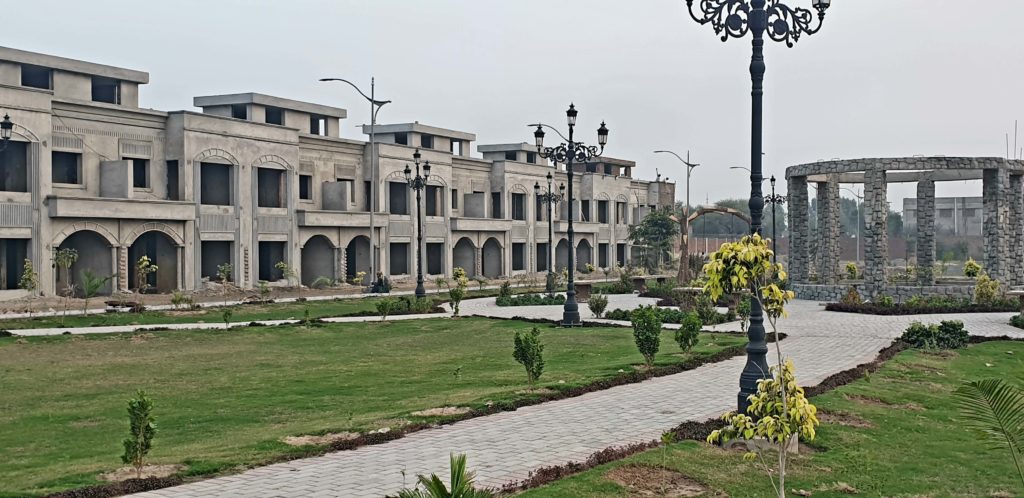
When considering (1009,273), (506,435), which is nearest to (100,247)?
(506,435)

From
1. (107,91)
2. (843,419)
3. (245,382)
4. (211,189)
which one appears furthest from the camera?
(211,189)

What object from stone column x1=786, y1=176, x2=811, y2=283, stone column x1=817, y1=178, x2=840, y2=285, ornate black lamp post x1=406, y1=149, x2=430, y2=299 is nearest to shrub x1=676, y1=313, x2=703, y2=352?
ornate black lamp post x1=406, y1=149, x2=430, y2=299

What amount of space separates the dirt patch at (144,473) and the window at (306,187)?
138 ft

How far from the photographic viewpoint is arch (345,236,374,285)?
2124 inches

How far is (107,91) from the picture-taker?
1734 inches

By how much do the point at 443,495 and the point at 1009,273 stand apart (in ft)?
126

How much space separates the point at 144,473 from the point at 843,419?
8.96 m

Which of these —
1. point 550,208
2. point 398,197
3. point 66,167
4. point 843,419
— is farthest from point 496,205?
point 843,419

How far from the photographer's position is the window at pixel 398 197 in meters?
56.8

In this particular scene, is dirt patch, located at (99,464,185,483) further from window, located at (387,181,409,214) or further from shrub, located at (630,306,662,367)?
window, located at (387,181,409,214)

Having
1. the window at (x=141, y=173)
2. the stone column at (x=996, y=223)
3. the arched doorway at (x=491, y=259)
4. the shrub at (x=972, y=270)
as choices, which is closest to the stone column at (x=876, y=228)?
the stone column at (x=996, y=223)

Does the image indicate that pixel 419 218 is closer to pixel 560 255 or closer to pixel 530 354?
pixel 530 354

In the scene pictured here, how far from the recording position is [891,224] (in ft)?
411

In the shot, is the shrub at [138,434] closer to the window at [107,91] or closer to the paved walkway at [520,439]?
the paved walkway at [520,439]
